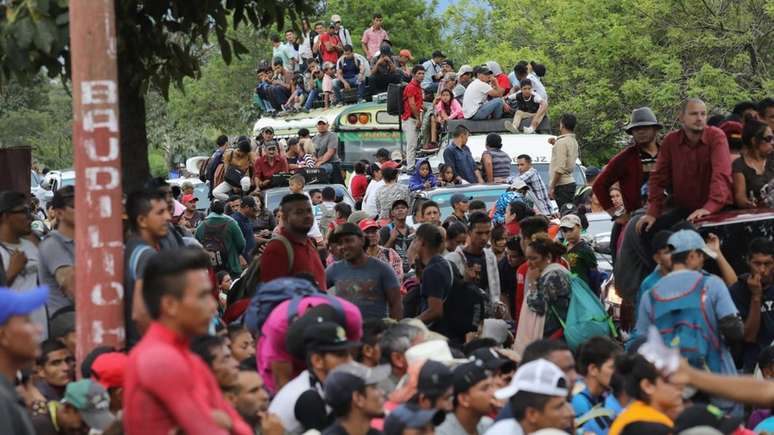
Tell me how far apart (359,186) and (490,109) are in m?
2.27

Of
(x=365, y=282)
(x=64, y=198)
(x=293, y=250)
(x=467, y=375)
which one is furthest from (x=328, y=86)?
(x=467, y=375)

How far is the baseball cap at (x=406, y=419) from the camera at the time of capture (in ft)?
22.3

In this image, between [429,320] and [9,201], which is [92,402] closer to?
[9,201]

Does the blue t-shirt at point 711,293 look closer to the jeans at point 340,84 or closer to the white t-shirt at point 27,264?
the white t-shirt at point 27,264

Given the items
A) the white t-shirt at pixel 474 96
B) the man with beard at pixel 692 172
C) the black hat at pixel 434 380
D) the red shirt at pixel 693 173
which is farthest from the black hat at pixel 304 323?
the white t-shirt at pixel 474 96

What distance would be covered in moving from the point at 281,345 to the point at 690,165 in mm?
3720

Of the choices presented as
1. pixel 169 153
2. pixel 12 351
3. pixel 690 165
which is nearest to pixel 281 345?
pixel 12 351

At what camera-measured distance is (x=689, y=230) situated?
981 centimetres

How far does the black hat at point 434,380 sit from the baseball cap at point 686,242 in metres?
2.61

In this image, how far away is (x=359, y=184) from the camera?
2261 centimetres

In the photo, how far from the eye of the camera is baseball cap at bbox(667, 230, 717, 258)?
9.71 metres

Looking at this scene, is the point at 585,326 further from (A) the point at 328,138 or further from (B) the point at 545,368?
(A) the point at 328,138

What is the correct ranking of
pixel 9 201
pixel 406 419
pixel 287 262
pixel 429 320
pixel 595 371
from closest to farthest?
pixel 406 419
pixel 595 371
pixel 9 201
pixel 287 262
pixel 429 320

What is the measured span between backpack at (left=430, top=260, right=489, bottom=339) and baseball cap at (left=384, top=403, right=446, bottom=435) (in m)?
4.69
